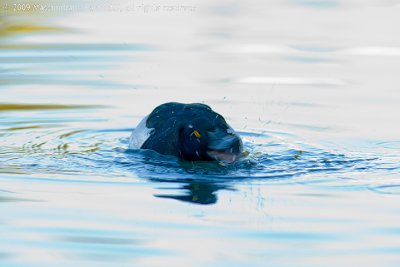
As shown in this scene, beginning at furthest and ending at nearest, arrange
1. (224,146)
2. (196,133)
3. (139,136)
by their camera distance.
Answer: (139,136) → (196,133) → (224,146)

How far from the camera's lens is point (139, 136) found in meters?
9.88

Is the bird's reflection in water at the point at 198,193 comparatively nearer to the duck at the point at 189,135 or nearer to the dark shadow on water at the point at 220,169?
the dark shadow on water at the point at 220,169

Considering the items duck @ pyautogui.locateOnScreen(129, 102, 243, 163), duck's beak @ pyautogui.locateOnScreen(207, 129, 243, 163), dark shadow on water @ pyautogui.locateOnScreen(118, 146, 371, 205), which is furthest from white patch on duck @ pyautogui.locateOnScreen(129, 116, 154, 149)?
duck's beak @ pyautogui.locateOnScreen(207, 129, 243, 163)

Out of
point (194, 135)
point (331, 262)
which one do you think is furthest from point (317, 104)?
point (331, 262)

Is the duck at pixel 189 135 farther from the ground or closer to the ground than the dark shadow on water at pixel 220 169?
farther from the ground

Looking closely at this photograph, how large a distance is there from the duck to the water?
0.12 m

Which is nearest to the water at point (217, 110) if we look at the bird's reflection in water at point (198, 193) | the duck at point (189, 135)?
the bird's reflection in water at point (198, 193)

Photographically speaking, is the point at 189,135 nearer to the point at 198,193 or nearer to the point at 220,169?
the point at 220,169

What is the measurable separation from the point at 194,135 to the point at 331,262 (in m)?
2.82

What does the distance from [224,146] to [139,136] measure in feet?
3.79

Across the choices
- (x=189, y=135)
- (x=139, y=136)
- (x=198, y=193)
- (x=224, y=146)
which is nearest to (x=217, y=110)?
(x=139, y=136)

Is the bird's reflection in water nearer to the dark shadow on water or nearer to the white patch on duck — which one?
the dark shadow on water

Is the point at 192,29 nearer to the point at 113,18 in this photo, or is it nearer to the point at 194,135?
the point at 113,18

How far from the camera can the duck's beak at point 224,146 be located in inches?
356
